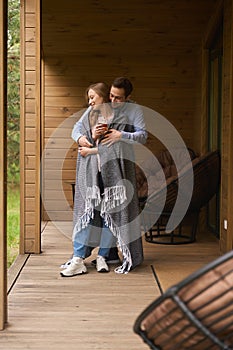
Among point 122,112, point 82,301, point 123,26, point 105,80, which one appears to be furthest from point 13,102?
point 82,301

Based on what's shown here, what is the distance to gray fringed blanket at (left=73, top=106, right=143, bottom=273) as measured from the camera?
514 cm

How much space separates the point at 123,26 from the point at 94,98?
2.61 m

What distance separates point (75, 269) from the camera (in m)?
5.07

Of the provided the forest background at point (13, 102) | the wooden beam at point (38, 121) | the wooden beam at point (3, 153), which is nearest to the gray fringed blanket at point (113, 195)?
the wooden beam at point (38, 121)

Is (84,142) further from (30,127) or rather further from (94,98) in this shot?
(30,127)

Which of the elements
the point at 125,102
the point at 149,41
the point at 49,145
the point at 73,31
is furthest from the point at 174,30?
the point at 125,102

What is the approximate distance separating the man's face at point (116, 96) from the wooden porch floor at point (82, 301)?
4.13 feet

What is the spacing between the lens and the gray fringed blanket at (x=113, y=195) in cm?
514

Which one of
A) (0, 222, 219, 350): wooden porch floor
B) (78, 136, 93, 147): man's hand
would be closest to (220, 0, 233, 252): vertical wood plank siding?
(0, 222, 219, 350): wooden porch floor

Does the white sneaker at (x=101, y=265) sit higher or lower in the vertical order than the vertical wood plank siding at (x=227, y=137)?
lower

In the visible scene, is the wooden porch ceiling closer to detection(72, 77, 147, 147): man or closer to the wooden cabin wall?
the wooden cabin wall

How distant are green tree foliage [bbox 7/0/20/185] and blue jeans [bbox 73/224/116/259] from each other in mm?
6570

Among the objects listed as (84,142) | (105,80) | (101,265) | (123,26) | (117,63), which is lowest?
(101,265)

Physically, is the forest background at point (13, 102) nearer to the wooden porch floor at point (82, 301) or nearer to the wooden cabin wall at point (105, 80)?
the wooden cabin wall at point (105, 80)
